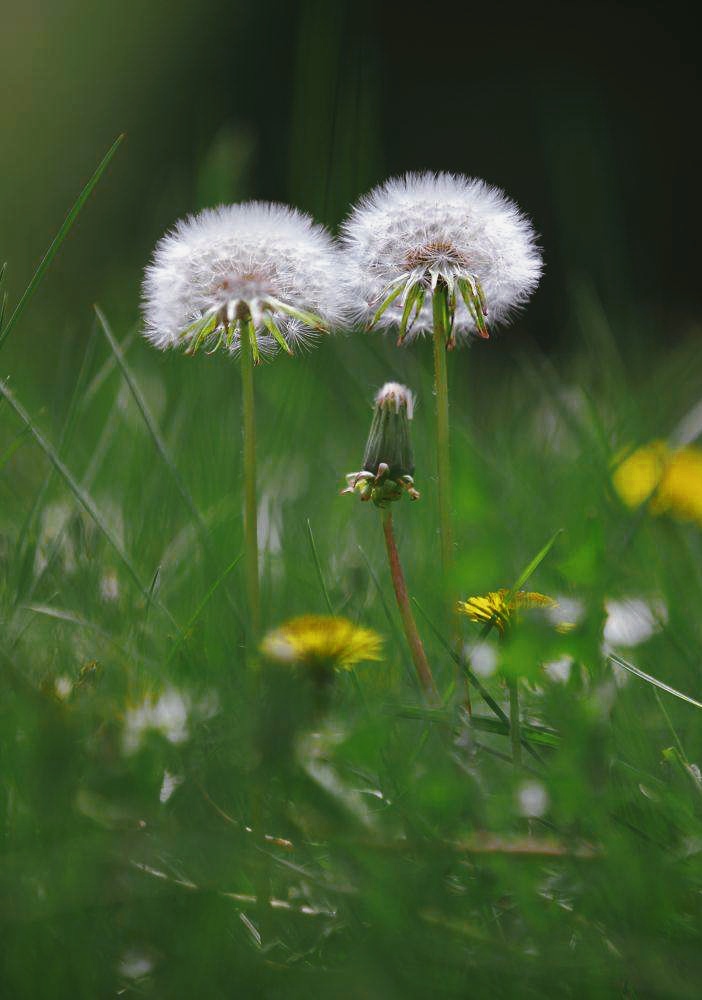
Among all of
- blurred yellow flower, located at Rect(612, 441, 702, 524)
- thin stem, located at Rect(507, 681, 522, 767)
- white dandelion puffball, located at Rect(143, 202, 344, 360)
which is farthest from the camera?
blurred yellow flower, located at Rect(612, 441, 702, 524)

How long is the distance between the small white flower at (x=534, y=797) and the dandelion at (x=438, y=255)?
265 millimetres

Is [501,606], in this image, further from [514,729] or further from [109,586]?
[109,586]

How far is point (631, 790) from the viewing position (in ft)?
1.73

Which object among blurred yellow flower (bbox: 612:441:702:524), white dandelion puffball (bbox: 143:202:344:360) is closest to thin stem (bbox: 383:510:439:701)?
white dandelion puffball (bbox: 143:202:344:360)

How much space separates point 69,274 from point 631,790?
2483mm

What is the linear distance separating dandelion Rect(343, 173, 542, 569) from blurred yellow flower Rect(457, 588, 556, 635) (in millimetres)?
139

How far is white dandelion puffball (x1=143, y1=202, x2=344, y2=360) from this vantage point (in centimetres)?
65

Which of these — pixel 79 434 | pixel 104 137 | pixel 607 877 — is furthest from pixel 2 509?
pixel 104 137

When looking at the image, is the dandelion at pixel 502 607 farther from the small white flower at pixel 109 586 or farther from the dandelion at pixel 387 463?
the small white flower at pixel 109 586

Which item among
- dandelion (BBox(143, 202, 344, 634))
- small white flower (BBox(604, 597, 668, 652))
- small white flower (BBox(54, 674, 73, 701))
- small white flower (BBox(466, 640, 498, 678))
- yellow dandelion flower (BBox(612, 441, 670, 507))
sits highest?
dandelion (BBox(143, 202, 344, 634))

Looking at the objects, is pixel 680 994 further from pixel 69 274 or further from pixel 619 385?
pixel 69 274

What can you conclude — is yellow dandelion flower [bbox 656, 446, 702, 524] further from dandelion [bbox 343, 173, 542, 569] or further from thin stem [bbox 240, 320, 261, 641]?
thin stem [bbox 240, 320, 261, 641]

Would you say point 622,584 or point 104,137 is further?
point 104,137

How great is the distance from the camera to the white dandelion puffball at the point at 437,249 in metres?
0.69
